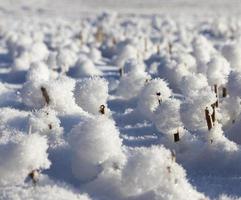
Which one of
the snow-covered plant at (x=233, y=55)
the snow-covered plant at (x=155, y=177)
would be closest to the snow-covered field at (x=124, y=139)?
the snow-covered plant at (x=155, y=177)

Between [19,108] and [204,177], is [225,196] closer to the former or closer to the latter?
[204,177]

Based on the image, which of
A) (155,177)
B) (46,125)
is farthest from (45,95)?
(155,177)

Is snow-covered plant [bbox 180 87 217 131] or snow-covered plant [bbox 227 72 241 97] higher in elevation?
snow-covered plant [bbox 227 72 241 97]

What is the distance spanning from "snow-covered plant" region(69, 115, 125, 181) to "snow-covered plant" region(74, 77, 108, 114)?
163 centimetres

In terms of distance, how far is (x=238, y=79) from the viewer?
17.7 ft

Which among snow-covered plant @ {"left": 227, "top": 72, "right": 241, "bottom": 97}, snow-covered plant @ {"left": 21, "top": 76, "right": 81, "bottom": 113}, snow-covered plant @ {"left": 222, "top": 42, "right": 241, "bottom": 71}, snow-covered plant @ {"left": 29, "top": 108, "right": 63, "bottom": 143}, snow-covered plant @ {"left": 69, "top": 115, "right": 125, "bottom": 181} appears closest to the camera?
snow-covered plant @ {"left": 69, "top": 115, "right": 125, "bottom": 181}

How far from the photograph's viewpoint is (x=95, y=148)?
3805 millimetres

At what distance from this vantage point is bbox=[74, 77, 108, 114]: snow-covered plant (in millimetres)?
5523

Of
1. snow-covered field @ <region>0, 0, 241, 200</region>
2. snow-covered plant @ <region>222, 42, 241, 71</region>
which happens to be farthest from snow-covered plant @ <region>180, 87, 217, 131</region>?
snow-covered plant @ <region>222, 42, 241, 71</region>

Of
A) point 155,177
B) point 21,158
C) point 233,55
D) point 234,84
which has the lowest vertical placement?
point 155,177

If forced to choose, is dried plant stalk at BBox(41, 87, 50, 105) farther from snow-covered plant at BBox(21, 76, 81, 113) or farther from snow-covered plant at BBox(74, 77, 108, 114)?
snow-covered plant at BBox(74, 77, 108, 114)

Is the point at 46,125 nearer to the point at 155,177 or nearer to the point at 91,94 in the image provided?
the point at 91,94

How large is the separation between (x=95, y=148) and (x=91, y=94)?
1.80 metres

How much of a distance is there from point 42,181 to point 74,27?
18.4 meters
